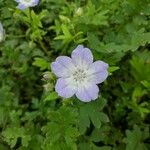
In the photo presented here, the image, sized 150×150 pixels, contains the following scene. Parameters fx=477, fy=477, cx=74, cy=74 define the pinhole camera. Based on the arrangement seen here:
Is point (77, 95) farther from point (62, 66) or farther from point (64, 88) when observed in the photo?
point (62, 66)

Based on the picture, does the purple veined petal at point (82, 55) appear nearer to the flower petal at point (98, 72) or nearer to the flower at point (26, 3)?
the flower petal at point (98, 72)

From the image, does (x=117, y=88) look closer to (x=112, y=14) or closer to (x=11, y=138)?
(x=112, y=14)

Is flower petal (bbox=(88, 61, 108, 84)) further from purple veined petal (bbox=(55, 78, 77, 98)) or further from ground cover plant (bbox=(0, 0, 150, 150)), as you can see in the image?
purple veined petal (bbox=(55, 78, 77, 98))

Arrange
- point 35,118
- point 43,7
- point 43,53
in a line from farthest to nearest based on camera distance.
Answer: point 43,7 < point 43,53 < point 35,118

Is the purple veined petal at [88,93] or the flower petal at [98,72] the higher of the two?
the flower petal at [98,72]

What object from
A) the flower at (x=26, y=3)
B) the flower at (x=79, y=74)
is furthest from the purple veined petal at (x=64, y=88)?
the flower at (x=26, y=3)

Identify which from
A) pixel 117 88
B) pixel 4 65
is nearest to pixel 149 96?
pixel 117 88

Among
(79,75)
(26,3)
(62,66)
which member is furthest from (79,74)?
(26,3)
